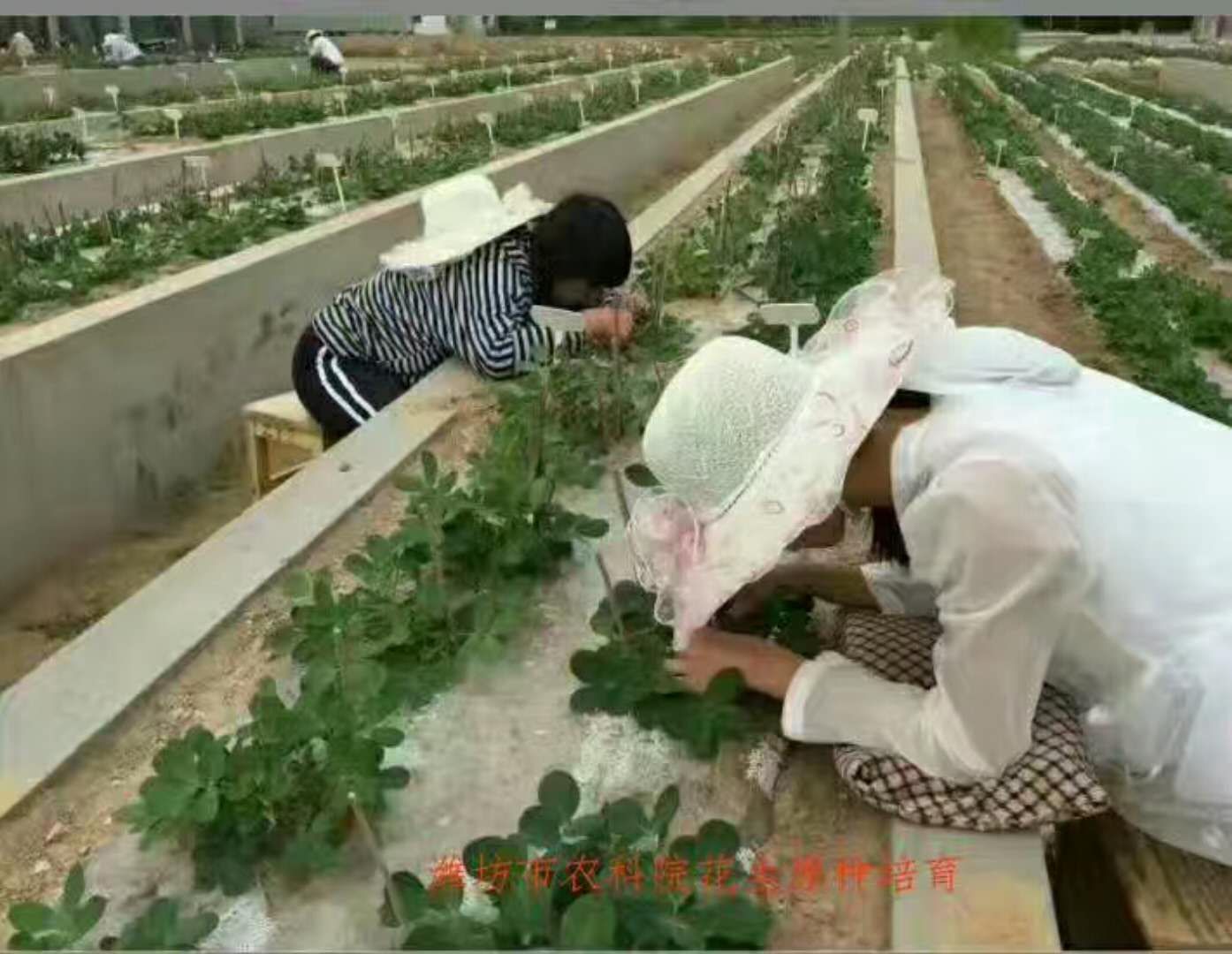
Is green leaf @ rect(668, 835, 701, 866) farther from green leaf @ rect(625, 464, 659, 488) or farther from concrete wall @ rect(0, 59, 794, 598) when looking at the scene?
concrete wall @ rect(0, 59, 794, 598)

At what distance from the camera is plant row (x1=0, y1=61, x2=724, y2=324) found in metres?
4.61

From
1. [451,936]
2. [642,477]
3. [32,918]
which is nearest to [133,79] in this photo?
[642,477]

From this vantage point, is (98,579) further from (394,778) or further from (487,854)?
(487,854)

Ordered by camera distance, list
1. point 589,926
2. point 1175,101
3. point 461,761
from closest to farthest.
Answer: point 589,926 → point 461,761 → point 1175,101

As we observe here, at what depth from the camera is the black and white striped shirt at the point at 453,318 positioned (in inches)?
135

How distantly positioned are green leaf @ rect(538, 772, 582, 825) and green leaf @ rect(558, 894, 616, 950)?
225mm

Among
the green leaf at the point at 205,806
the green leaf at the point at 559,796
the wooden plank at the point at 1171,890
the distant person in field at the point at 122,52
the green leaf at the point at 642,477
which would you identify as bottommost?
the wooden plank at the point at 1171,890

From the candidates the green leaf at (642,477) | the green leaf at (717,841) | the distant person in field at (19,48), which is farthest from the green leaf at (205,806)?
the distant person in field at (19,48)

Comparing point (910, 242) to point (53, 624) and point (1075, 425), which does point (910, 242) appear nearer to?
point (53, 624)

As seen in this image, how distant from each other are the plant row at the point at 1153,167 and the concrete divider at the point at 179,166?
17.8ft

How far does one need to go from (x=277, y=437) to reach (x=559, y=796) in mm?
2530

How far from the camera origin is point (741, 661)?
1.86 meters

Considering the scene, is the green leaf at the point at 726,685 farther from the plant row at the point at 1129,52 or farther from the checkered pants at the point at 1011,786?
the plant row at the point at 1129,52

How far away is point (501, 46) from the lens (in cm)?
2319
